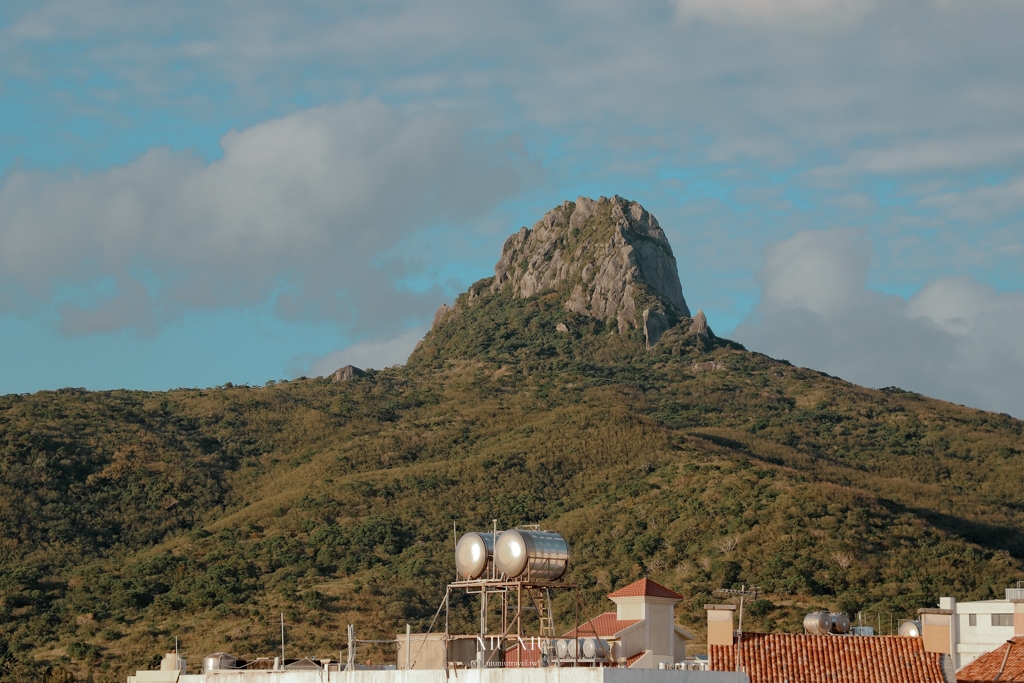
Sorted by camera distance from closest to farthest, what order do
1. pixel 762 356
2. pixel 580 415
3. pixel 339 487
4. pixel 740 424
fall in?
pixel 339 487
pixel 580 415
pixel 740 424
pixel 762 356

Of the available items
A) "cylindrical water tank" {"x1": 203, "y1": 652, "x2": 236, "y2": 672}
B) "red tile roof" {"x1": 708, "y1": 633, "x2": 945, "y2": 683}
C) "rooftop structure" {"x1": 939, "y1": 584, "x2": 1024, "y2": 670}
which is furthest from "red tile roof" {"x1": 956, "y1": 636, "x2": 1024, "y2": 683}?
"cylindrical water tank" {"x1": 203, "y1": 652, "x2": 236, "y2": 672}

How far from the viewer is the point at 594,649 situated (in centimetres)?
2877

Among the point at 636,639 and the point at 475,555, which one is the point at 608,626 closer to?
the point at 636,639

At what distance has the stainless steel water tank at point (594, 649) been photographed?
94.1ft

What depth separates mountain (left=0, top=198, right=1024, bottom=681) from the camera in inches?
3290

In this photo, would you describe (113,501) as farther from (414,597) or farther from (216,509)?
(414,597)

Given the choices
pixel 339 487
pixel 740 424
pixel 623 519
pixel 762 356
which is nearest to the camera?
pixel 623 519

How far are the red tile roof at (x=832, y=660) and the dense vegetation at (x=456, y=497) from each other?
121 ft

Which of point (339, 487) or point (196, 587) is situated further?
point (339, 487)

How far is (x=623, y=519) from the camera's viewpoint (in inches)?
3910

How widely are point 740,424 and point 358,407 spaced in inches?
1597

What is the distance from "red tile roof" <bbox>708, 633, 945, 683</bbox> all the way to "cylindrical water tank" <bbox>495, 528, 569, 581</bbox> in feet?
24.8

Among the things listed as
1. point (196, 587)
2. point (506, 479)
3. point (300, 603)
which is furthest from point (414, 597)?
point (506, 479)

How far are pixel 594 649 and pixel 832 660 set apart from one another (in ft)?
35.9
